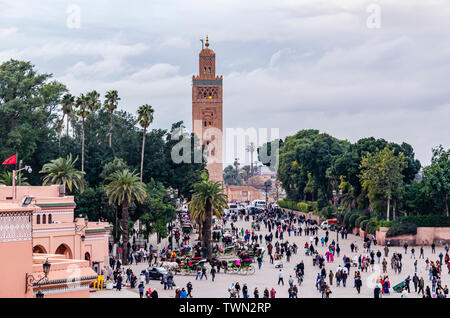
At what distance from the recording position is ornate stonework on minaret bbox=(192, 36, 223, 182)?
4279 inches

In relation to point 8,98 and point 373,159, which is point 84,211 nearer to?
point 8,98

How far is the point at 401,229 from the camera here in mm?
57562

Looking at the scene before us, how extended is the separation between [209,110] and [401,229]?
5625cm

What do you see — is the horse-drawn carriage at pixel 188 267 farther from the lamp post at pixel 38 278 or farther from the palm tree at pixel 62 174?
the lamp post at pixel 38 278

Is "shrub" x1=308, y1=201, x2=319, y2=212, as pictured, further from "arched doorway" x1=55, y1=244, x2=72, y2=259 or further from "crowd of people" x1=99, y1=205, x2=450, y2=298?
"arched doorway" x1=55, y1=244, x2=72, y2=259

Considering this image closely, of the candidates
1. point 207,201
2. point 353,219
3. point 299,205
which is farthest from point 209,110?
point 207,201

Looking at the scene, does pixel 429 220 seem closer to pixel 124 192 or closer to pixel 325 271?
pixel 325 271

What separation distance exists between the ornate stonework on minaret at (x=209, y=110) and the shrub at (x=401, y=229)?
52460mm

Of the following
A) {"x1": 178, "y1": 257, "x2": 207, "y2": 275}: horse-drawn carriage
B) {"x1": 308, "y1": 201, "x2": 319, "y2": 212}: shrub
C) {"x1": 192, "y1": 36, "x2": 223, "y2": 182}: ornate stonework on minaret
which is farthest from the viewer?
{"x1": 192, "y1": 36, "x2": 223, "y2": 182}: ornate stonework on minaret

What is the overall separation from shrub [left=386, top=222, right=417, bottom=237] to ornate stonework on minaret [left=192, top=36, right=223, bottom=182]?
52460mm

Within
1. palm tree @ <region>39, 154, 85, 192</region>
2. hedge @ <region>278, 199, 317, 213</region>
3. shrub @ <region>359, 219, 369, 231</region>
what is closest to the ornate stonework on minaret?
hedge @ <region>278, 199, 317, 213</region>

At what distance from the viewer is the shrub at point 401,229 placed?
5747 centimetres
